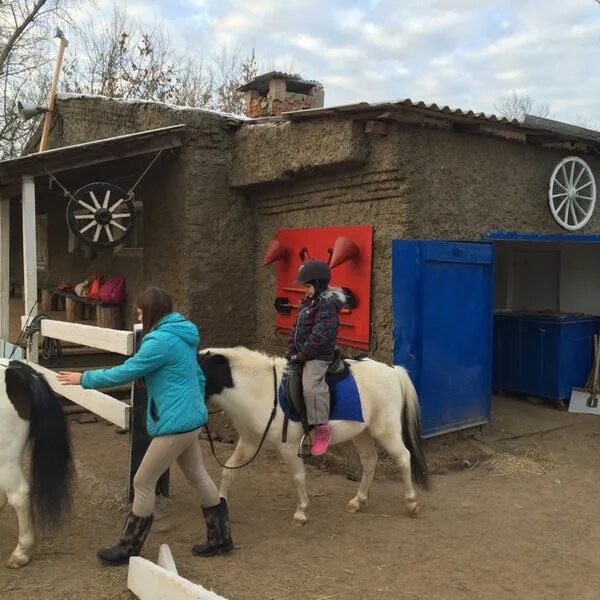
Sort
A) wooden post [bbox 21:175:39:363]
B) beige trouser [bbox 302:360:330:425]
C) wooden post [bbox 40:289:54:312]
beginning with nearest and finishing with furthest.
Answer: beige trouser [bbox 302:360:330:425]
wooden post [bbox 21:175:39:363]
wooden post [bbox 40:289:54:312]

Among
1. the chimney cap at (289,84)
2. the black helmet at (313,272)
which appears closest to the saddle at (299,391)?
the black helmet at (313,272)

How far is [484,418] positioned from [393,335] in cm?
161

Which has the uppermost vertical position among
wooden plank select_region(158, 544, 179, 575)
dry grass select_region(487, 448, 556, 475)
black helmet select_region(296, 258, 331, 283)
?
black helmet select_region(296, 258, 331, 283)

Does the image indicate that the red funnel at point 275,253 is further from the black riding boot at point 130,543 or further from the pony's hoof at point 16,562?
the pony's hoof at point 16,562

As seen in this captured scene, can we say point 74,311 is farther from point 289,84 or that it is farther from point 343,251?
point 343,251

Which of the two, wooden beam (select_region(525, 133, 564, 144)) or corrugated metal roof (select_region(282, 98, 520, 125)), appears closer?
corrugated metal roof (select_region(282, 98, 520, 125))

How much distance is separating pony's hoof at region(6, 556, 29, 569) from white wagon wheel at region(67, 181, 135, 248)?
11.4ft

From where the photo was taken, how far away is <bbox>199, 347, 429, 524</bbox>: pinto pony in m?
4.55

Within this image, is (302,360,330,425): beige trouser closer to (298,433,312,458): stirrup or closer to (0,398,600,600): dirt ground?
(298,433,312,458): stirrup

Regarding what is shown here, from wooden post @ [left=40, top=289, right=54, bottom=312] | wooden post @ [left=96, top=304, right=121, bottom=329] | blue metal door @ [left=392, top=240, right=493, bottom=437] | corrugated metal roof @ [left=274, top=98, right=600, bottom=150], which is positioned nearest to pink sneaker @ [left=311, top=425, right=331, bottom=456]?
blue metal door @ [left=392, top=240, right=493, bottom=437]

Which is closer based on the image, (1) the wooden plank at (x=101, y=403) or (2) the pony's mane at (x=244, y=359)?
(2) the pony's mane at (x=244, y=359)

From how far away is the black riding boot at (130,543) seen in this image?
149 inches

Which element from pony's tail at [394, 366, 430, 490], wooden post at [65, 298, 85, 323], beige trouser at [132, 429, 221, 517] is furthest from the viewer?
wooden post at [65, 298, 85, 323]

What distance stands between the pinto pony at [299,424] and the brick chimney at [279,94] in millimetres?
6070
